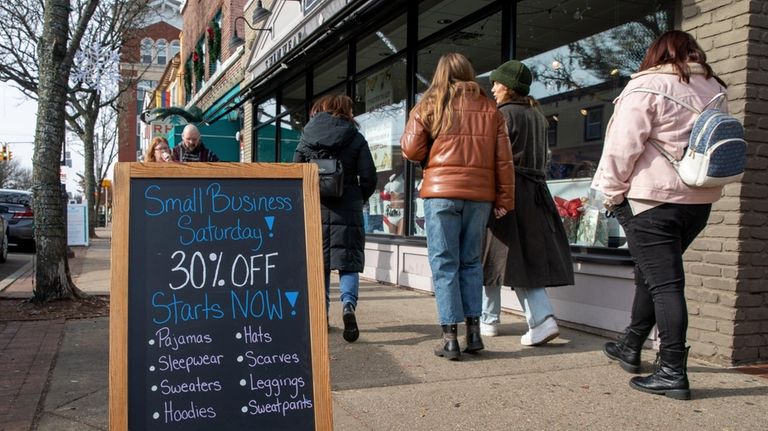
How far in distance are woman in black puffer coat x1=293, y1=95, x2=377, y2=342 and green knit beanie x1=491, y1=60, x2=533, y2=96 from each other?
111cm

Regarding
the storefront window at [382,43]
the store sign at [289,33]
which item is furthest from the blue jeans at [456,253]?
the store sign at [289,33]

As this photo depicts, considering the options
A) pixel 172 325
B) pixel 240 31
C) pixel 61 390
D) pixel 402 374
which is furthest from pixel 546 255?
pixel 240 31

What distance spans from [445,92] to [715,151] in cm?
158

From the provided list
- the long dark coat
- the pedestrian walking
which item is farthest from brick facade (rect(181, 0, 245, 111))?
the long dark coat

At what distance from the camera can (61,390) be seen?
356 cm

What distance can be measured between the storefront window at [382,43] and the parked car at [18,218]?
9.21m

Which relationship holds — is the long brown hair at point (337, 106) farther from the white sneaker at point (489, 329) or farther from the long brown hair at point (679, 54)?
the long brown hair at point (679, 54)

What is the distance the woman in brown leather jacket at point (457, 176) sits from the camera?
13.1 feet

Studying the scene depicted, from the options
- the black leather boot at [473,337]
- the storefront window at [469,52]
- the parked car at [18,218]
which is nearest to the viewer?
the black leather boot at [473,337]

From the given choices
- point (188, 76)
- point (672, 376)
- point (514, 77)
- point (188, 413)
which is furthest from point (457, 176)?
point (188, 76)

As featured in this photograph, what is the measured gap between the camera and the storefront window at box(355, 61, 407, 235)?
336 inches

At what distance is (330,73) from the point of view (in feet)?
35.8

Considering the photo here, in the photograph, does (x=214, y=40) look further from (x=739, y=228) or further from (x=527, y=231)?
(x=739, y=228)

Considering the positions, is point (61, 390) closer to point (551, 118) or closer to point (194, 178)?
point (194, 178)
